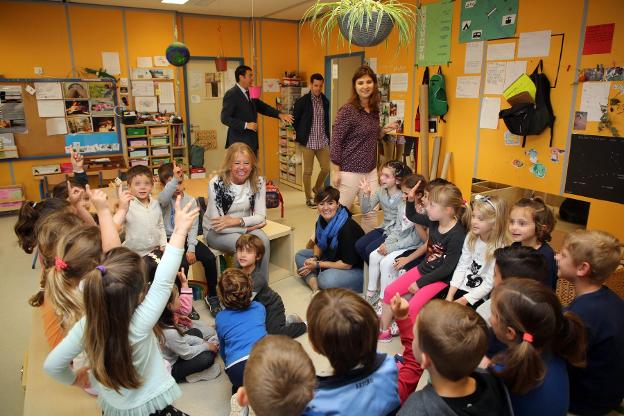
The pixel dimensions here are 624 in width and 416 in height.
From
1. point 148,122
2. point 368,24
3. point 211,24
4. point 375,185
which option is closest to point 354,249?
point 375,185

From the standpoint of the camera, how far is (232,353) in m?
2.11

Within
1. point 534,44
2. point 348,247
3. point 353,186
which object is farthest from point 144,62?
point 534,44

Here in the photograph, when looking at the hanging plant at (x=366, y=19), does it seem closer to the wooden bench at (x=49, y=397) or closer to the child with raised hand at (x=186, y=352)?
the child with raised hand at (x=186, y=352)

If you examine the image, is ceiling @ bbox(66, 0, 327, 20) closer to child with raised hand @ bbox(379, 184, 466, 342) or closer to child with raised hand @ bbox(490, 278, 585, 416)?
child with raised hand @ bbox(379, 184, 466, 342)

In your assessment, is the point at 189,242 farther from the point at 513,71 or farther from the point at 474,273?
the point at 513,71

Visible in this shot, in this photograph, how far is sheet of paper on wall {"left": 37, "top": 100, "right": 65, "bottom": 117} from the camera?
18.6 ft

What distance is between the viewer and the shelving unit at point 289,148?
23.0 feet

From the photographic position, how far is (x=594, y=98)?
337 centimetres

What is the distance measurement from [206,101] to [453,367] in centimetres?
644

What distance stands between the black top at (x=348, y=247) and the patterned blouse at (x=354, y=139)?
671 millimetres

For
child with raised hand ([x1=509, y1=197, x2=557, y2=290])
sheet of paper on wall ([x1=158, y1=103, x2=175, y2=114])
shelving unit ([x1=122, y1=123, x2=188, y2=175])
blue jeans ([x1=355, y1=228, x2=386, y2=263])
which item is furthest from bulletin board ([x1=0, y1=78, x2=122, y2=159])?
child with raised hand ([x1=509, y1=197, x2=557, y2=290])

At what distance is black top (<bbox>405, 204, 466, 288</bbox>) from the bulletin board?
5040 mm

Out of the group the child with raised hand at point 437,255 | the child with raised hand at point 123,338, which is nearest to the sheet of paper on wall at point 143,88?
the child with raised hand at point 437,255

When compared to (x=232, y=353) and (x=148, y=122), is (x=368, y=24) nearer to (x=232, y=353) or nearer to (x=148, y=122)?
(x=232, y=353)
